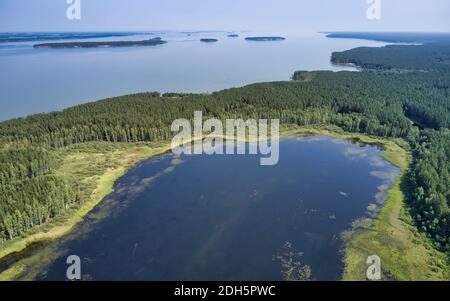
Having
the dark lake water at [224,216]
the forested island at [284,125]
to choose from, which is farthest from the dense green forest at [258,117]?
the dark lake water at [224,216]

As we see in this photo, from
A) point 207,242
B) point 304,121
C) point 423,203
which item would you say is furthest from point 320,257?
point 304,121

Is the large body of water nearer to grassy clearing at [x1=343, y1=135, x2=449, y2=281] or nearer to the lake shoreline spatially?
the lake shoreline

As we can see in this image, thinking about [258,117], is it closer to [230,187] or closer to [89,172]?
[230,187]

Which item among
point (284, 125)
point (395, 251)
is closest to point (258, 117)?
point (284, 125)

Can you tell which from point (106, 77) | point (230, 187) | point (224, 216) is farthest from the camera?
point (106, 77)

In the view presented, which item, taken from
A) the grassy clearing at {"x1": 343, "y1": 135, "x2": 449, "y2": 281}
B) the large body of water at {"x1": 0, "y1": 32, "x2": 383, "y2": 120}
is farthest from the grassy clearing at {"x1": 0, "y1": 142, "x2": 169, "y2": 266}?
the large body of water at {"x1": 0, "y1": 32, "x2": 383, "y2": 120}

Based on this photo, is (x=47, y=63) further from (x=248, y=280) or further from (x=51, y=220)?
(x=248, y=280)

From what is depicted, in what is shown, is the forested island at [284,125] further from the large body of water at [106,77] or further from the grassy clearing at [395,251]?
the large body of water at [106,77]
